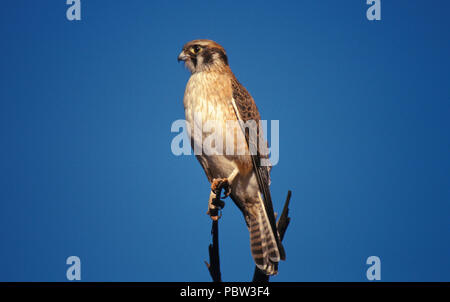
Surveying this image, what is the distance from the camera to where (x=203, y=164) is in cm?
257

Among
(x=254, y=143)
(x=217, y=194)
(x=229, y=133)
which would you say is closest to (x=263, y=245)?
(x=217, y=194)

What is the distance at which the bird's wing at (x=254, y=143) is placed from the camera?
236 cm

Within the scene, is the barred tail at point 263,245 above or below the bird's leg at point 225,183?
below

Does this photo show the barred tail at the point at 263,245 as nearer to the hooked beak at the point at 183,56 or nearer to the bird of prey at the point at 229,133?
the bird of prey at the point at 229,133

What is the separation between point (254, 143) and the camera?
7.91ft

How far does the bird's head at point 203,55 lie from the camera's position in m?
2.40

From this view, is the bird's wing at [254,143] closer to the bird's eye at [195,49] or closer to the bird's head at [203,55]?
the bird's head at [203,55]

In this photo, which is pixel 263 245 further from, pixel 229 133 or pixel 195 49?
pixel 195 49

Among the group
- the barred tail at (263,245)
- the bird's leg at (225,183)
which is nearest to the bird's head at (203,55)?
the bird's leg at (225,183)

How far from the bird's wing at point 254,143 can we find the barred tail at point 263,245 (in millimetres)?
45

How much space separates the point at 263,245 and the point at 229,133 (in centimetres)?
77

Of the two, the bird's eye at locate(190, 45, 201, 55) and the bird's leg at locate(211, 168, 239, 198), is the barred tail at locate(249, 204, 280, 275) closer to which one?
the bird's leg at locate(211, 168, 239, 198)

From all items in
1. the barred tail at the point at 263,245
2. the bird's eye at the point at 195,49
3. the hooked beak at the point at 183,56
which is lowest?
the barred tail at the point at 263,245
